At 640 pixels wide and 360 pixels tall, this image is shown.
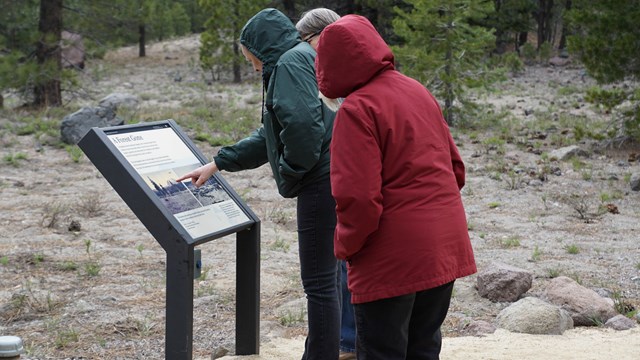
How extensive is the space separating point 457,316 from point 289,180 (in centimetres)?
241

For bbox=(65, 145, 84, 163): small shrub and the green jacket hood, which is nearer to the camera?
the green jacket hood

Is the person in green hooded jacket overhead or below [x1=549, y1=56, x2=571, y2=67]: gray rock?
overhead

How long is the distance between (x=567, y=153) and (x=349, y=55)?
9711 mm

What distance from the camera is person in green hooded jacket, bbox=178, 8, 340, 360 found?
3816 mm

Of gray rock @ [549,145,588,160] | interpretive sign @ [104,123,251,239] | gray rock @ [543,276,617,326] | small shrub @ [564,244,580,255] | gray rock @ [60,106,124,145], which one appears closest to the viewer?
interpretive sign @ [104,123,251,239]

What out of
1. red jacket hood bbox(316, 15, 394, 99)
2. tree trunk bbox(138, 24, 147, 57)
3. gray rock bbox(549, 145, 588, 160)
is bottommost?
tree trunk bbox(138, 24, 147, 57)

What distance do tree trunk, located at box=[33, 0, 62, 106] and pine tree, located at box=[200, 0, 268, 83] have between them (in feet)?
19.6

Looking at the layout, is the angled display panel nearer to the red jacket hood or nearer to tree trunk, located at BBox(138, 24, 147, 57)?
the red jacket hood

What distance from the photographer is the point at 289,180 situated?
396cm

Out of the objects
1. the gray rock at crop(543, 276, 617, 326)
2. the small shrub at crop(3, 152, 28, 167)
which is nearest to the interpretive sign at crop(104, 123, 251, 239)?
the gray rock at crop(543, 276, 617, 326)

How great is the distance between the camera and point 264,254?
7.60 metres

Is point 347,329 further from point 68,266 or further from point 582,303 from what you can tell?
point 68,266

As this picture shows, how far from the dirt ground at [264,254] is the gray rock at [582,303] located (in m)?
0.15

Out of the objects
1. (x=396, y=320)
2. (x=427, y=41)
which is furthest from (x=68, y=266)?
(x=427, y=41)
